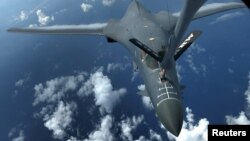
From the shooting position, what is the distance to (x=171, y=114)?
22219 millimetres

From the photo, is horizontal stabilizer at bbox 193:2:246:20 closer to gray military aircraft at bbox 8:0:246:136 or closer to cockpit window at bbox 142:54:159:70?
gray military aircraft at bbox 8:0:246:136

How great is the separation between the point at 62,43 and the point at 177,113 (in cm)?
11483

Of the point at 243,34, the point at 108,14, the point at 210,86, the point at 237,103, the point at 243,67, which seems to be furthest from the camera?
the point at 108,14

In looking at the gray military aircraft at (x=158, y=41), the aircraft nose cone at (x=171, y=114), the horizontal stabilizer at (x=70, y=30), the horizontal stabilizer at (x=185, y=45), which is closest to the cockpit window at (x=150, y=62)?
the gray military aircraft at (x=158, y=41)

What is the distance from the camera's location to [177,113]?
73.4 ft

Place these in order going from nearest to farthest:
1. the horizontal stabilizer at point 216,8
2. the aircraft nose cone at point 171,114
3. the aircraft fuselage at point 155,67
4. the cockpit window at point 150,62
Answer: the aircraft nose cone at point 171,114 < the aircraft fuselage at point 155,67 < the cockpit window at point 150,62 < the horizontal stabilizer at point 216,8

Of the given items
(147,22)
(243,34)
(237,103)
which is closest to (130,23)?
(147,22)

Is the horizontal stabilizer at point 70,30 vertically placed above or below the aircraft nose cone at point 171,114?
above

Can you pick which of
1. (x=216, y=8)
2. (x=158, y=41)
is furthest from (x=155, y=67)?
(x=216, y=8)

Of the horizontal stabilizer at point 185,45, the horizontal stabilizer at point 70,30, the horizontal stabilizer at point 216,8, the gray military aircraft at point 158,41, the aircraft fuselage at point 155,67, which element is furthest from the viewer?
the horizontal stabilizer at point 70,30

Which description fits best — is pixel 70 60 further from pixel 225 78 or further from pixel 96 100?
pixel 225 78

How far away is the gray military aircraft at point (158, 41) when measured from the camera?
A: 20234 mm

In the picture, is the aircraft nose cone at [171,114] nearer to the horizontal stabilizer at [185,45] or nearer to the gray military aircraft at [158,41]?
the gray military aircraft at [158,41]

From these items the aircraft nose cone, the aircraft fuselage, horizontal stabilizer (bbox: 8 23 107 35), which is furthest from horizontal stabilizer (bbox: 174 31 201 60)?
horizontal stabilizer (bbox: 8 23 107 35)
